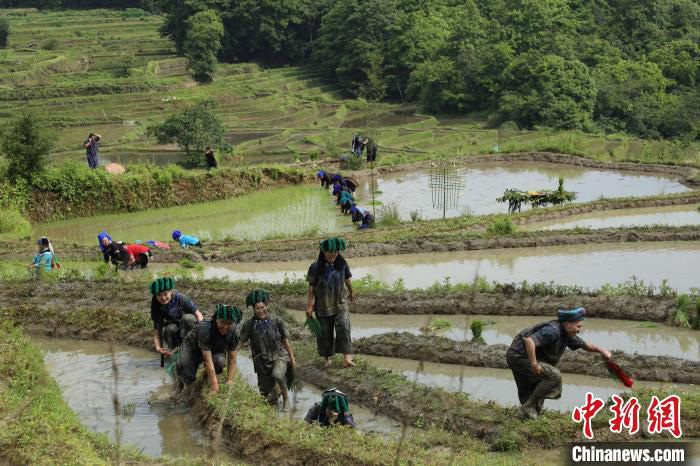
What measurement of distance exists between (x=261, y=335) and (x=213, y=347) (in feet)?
1.79

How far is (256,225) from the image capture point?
22.9 m

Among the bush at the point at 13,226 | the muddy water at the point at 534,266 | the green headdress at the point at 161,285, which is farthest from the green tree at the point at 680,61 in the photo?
→ the green headdress at the point at 161,285

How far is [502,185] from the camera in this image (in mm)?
26922

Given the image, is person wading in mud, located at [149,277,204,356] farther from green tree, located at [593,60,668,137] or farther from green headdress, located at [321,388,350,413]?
green tree, located at [593,60,668,137]

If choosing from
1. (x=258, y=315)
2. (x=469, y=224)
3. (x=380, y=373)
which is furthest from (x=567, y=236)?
(x=258, y=315)

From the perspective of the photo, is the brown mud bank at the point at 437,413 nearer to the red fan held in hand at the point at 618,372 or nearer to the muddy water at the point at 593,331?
the red fan held in hand at the point at 618,372

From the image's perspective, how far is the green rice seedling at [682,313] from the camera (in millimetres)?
12406

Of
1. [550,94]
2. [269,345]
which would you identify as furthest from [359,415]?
[550,94]

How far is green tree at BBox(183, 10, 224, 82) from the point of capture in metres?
52.0

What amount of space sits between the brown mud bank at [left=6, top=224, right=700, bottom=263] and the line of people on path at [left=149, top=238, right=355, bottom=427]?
24.8 feet

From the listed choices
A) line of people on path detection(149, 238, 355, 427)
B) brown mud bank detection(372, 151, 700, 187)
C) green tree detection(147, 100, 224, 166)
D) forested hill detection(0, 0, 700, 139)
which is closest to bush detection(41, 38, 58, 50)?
forested hill detection(0, 0, 700, 139)

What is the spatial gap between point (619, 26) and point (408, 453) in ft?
145

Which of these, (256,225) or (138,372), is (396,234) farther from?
(138,372)

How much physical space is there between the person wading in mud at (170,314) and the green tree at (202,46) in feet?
139
